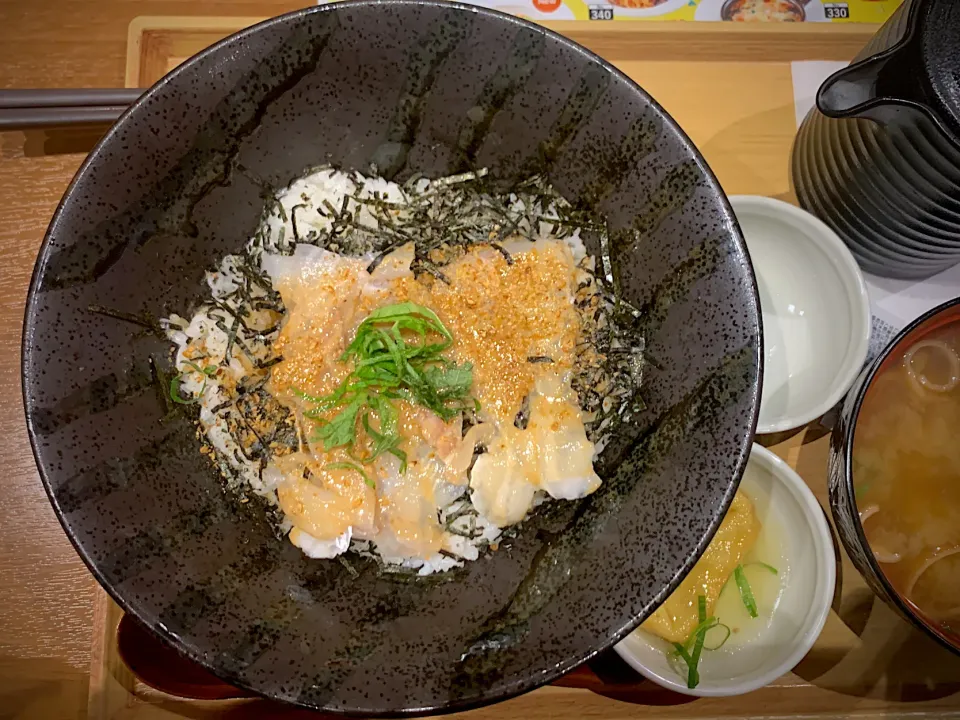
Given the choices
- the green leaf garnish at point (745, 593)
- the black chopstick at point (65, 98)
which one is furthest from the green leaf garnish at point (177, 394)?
the green leaf garnish at point (745, 593)

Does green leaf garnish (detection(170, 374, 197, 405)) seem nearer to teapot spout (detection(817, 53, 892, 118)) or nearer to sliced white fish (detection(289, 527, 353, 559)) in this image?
sliced white fish (detection(289, 527, 353, 559))

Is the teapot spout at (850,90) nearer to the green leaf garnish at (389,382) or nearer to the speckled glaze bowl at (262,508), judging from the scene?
the speckled glaze bowl at (262,508)

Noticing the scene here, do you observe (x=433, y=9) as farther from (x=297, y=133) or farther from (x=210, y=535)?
(x=210, y=535)

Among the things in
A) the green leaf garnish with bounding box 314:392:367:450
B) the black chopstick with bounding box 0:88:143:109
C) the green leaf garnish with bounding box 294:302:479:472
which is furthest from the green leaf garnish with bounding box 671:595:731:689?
the black chopstick with bounding box 0:88:143:109

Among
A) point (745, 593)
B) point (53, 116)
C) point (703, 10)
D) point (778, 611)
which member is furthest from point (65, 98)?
point (778, 611)

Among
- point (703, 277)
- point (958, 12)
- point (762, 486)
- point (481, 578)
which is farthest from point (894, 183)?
point (481, 578)

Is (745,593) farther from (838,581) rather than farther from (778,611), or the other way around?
(838,581)
